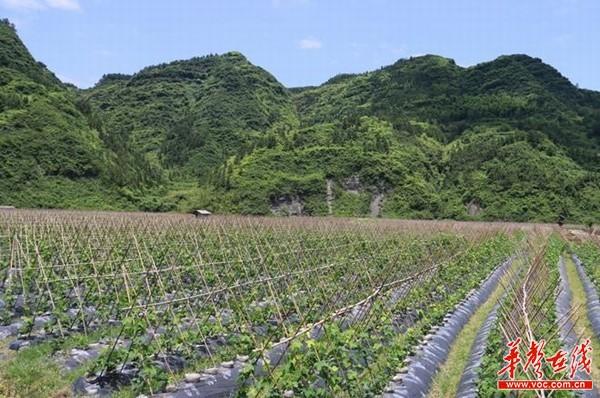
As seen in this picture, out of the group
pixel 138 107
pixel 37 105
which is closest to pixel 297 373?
pixel 37 105

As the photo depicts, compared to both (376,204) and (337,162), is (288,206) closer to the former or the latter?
(337,162)

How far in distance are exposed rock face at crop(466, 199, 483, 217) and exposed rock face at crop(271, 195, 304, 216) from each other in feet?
54.8

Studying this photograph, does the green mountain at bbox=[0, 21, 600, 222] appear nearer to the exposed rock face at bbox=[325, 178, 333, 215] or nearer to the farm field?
the exposed rock face at bbox=[325, 178, 333, 215]

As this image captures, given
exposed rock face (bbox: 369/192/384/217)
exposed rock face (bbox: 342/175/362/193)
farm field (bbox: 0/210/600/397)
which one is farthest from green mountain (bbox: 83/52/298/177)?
farm field (bbox: 0/210/600/397)

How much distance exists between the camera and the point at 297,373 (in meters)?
5.61

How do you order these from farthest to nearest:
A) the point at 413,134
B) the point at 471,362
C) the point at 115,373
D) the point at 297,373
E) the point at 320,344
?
the point at 413,134 → the point at 471,362 → the point at 115,373 → the point at 320,344 → the point at 297,373

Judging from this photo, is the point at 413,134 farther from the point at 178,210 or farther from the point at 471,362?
the point at 471,362

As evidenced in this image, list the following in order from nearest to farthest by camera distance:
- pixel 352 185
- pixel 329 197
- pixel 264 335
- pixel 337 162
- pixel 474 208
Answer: pixel 264 335, pixel 474 208, pixel 329 197, pixel 352 185, pixel 337 162

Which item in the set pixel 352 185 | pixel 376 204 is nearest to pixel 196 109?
pixel 352 185

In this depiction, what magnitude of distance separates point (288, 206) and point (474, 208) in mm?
18445

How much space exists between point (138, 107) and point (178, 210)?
188 ft

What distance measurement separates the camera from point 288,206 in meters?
54.3

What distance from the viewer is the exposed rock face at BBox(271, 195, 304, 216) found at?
177ft

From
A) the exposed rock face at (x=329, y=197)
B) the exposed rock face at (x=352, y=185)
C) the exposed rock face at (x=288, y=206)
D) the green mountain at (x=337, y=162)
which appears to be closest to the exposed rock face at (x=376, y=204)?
the green mountain at (x=337, y=162)
